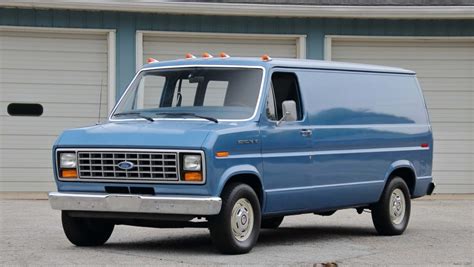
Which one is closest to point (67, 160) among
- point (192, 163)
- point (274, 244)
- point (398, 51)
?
point (192, 163)

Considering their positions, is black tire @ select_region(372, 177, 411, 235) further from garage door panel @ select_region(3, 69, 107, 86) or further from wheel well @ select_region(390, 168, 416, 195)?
garage door panel @ select_region(3, 69, 107, 86)

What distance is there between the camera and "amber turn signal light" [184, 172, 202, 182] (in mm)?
10273

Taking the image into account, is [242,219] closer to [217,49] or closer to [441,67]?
[217,49]

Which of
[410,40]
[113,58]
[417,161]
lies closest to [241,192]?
[417,161]

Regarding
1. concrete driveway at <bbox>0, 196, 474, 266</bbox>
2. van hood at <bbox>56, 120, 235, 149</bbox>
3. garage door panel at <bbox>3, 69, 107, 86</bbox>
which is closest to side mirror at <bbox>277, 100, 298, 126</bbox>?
van hood at <bbox>56, 120, 235, 149</bbox>

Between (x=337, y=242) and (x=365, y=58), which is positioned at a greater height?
(x=365, y=58)

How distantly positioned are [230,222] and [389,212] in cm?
351

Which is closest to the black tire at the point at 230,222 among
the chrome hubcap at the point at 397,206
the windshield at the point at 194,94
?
the windshield at the point at 194,94

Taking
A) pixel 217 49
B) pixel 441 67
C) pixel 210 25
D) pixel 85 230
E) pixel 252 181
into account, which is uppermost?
pixel 210 25

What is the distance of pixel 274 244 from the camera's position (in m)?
12.0

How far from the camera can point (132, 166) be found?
10.6 m

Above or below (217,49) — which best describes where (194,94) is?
below

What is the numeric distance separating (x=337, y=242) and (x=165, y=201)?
2.86 m

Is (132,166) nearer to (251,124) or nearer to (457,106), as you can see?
(251,124)
